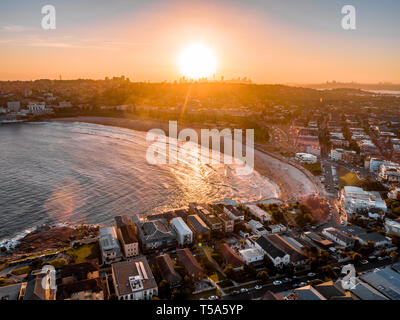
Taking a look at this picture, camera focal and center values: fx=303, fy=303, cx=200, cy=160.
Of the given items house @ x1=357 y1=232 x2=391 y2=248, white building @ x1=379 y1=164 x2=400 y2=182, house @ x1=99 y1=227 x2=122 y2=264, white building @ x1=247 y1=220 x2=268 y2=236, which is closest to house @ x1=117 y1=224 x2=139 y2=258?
house @ x1=99 y1=227 x2=122 y2=264

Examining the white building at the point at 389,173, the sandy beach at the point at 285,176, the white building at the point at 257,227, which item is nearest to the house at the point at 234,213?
the white building at the point at 257,227

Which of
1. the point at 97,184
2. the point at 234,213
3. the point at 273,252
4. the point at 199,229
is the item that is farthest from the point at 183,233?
the point at 97,184

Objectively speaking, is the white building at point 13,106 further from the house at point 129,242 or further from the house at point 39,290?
the house at point 39,290

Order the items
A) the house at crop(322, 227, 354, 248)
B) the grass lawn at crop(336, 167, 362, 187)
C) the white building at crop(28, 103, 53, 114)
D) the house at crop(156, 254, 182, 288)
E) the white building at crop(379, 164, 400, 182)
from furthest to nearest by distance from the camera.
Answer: the white building at crop(28, 103, 53, 114), the white building at crop(379, 164, 400, 182), the grass lawn at crop(336, 167, 362, 187), the house at crop(322, 227, 354, 248), the house at crop(156, 254, 182, 288)

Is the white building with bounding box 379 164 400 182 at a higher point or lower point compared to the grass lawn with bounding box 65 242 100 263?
higher

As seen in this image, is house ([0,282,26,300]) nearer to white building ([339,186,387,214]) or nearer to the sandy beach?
the sandy beach

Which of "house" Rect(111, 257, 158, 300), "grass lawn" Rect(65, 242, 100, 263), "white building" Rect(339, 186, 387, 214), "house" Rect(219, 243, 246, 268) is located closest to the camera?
"house" Rect(111, 257, 158, 300)
